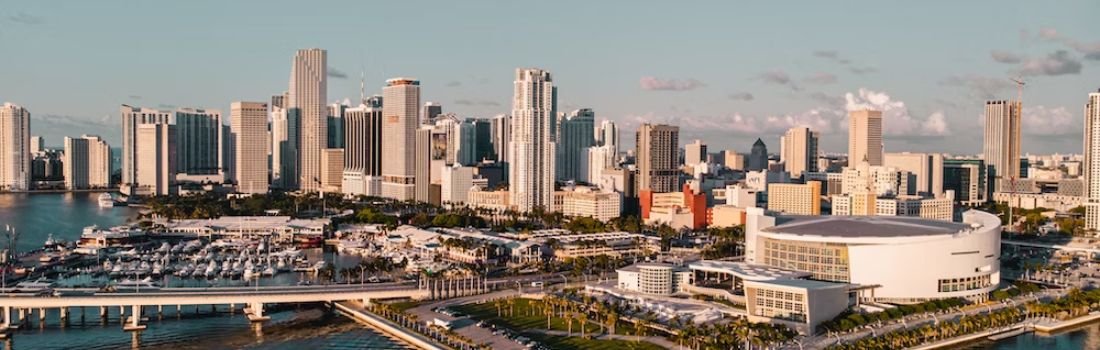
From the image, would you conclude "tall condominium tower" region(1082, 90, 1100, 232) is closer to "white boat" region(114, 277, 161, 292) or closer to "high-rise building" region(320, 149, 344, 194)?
"white boat" region(114, 277, 161, 292)

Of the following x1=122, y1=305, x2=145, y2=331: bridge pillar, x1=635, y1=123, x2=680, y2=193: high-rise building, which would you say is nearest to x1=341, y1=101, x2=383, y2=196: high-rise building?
x1=635, y1=123, x2=680, y2=193: high-rise building

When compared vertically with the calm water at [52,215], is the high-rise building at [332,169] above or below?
above

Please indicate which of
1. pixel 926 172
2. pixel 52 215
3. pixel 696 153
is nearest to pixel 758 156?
pixel 696 153

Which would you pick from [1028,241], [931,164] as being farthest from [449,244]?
[931,164]

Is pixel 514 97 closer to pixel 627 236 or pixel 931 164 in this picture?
pixel 627 236

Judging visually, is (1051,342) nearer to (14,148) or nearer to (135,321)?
(135,321)

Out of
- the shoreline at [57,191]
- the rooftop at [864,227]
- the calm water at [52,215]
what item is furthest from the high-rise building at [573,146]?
the rooftop at [864,227]

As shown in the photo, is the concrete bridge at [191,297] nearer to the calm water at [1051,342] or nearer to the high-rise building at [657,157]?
the calm water at [1051,342]
